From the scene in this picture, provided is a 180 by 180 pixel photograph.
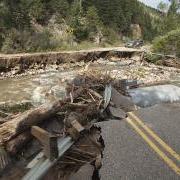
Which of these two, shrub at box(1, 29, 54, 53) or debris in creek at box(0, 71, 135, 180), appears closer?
debris in creek at box(0, 71, 135, 180)

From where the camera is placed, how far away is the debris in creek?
3.77 m

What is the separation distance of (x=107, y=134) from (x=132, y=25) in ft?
236

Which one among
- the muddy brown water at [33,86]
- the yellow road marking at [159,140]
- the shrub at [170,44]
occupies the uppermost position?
the yellow road marking at [159,140]

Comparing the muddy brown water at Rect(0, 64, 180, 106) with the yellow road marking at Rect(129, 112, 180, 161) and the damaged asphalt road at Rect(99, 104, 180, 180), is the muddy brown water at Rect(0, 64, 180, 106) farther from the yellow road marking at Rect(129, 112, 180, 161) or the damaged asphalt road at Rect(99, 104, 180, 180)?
the damaged asphalt road at Rect(99, 104, 180, 180)

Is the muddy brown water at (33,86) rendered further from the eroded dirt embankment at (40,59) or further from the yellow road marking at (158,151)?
the yellow road marking at (158,151)

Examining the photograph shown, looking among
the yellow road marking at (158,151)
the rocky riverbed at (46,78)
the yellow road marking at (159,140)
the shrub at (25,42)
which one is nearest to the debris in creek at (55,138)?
the yellow road marking at (158,151)

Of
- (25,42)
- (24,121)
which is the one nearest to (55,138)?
(24,121)

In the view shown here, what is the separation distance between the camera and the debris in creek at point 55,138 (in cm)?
377

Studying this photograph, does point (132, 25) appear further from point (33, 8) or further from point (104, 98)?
point (104, 98)

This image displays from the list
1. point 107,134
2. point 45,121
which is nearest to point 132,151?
point 107,134

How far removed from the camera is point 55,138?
3.65 meters

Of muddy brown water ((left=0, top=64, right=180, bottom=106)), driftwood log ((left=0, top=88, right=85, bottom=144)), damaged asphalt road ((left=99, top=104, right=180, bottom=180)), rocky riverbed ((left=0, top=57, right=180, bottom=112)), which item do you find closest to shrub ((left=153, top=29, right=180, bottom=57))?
rocky riverbed ((left=0, top=57, right=180, bottom=112))

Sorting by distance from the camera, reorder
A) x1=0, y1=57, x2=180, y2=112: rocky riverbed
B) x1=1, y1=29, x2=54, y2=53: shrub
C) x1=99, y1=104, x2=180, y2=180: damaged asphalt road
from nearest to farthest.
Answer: x1=99, y1=104, x2=180, y2=180: damaged asphalt road → x1=0, y1=57, x2=180, y2=112: rocky riverbed → x1=1, y1=29, x2=54, y2=53: shrub

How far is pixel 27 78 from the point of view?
71.4 feet
